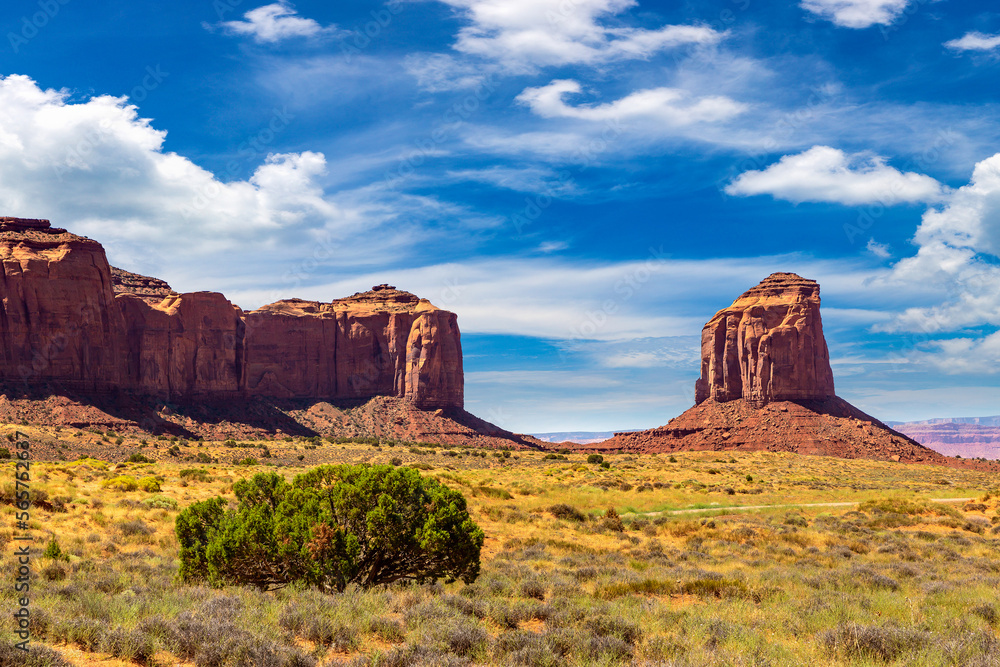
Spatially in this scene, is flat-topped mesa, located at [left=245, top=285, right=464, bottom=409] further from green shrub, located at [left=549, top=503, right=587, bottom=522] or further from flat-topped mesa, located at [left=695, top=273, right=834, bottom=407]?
green shrub, located at [left=549, top=503, right=587, bottom=522]

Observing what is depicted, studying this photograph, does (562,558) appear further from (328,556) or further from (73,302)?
(73,302)

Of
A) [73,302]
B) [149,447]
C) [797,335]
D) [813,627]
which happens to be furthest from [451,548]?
[797,335]

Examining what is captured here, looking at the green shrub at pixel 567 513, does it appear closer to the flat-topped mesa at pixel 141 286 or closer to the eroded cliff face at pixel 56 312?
the eroded cliff face at pixel 56 312

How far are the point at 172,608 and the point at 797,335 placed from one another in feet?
364

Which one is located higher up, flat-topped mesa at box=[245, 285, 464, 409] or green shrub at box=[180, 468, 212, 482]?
flat-topped mesa at box=[245, 285, 464, 409]

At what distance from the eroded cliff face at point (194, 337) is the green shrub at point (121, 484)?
60124 mm

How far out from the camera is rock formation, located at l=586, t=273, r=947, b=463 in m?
93.9

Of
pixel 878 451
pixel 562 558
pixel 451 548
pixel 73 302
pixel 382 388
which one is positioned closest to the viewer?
pixel 451 548

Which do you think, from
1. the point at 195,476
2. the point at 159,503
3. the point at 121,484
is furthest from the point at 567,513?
the point at 195,476

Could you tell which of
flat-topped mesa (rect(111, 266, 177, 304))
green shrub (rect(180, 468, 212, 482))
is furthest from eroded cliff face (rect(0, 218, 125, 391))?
green shrub (rect(180, 468, 212, 482))

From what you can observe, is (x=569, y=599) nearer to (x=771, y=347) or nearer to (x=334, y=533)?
(x=334, y=533)

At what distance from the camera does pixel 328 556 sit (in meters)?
11.9

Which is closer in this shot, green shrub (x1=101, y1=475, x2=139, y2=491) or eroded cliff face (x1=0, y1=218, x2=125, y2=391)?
green shrub (x1=101, y1=475, x2=139, y2=491)

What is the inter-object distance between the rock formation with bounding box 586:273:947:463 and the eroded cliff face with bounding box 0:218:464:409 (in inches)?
1565
